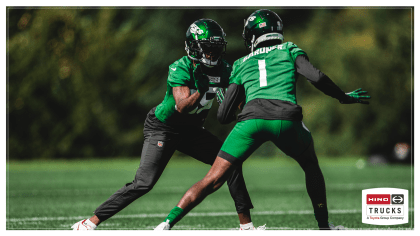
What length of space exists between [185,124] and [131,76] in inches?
822

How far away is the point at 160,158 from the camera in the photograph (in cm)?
469

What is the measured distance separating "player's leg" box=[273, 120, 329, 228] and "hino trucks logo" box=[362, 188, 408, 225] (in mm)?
1275

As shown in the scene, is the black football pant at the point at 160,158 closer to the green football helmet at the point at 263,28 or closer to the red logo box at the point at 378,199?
the green football helmet at the point at 263,28

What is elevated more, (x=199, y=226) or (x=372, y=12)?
(x=372, y=12)

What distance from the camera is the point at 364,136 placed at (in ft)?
79.0

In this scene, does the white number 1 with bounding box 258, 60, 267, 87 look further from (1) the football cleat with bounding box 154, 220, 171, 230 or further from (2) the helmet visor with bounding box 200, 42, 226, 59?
(1) the football cleat with bounding box 154, 220, 171, 230

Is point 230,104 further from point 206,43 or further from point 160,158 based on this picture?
point 160,158

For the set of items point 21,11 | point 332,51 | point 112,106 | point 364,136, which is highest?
point 21,11

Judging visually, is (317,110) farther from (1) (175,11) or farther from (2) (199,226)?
(2) (199,226)

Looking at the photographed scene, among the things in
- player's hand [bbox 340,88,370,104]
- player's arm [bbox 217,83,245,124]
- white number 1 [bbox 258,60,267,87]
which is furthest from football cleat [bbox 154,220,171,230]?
player's hand [bbox 340,88,370,104]

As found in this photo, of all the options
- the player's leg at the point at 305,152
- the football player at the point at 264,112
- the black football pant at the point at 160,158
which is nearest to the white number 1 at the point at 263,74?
the football player at the point at 264,112

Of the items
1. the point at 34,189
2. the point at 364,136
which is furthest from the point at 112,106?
the point at 34,189

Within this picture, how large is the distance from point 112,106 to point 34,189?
46.9 feet

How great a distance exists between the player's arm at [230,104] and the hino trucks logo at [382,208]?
2.01 metres
